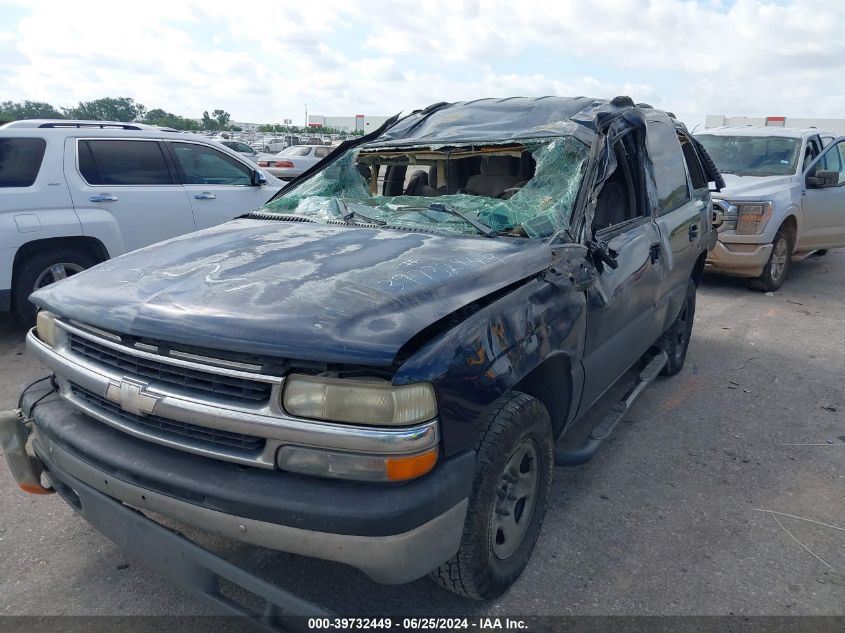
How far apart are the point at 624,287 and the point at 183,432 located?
2.24m

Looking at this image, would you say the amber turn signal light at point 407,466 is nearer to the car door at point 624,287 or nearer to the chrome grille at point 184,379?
the chrome grille at point 184,379

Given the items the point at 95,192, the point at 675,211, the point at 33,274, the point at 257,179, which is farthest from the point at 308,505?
the point at 257,179

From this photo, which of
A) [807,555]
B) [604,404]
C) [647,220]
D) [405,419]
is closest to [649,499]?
[807,555]

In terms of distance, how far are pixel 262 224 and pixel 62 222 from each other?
11.1 ft

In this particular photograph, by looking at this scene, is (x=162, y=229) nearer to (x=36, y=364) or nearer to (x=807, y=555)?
(x=36, y=364)

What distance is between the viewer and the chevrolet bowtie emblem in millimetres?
2070

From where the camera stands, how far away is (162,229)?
252 inches

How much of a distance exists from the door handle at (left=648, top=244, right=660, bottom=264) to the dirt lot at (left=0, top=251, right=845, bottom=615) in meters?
1.11

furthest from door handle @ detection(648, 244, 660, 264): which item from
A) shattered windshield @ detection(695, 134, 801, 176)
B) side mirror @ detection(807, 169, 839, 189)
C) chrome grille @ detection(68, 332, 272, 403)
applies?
shattered windshield @ detection(695, 134, 801, 176)

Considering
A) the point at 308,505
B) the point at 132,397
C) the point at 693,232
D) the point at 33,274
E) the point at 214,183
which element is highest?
the point at 214,183

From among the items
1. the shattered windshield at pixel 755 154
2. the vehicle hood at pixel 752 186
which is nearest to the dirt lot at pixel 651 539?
the vehicle hood at pixel 752 186

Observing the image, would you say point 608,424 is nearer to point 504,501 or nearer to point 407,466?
→ point 504,501

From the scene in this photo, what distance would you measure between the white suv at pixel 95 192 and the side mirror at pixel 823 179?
21.2 feet

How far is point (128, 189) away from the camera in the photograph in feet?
20.4
